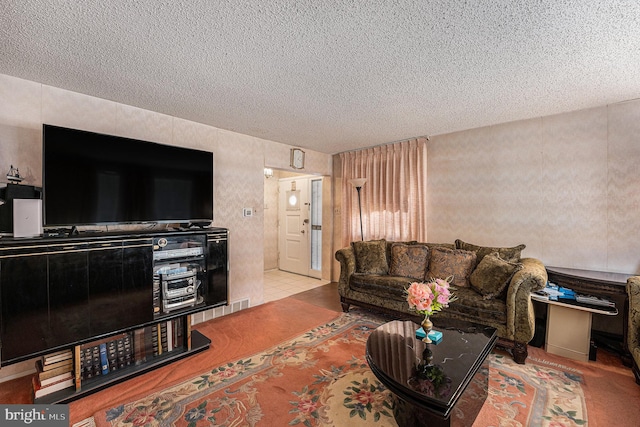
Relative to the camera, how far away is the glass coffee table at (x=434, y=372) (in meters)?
1.37

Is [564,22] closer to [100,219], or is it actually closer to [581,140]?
[581,140]

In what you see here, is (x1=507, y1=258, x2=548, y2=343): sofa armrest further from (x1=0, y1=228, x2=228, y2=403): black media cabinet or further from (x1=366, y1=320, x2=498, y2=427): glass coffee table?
(x1=0, y1=228, x2=228, y2=403): black media cabinet

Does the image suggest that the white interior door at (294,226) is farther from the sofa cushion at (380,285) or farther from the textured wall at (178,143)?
the sofa cushion at (380,285)

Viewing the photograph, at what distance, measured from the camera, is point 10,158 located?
7.29 ft

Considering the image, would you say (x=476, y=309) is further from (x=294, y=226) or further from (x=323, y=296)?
(x=294, y=226)

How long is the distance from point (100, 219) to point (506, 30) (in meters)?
3.36

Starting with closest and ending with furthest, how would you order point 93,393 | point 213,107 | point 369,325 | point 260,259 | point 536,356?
1. point 93,393
2. point 536,356
3. point 213,107
4. point 369,325
5. point 260,259

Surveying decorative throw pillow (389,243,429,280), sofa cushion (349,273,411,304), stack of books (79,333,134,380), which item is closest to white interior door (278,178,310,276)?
sofa cushion (349,273,411,304)

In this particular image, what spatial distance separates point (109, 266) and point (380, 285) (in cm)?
275

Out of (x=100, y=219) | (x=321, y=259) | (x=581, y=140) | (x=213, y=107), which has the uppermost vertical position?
(x=213, y=107)

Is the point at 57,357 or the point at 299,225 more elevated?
the point at 299,225

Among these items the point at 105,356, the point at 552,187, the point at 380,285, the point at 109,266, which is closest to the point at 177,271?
the point at 109,266

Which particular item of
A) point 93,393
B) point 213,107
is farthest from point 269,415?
point 213,107

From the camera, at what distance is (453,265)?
3180 millimetres
